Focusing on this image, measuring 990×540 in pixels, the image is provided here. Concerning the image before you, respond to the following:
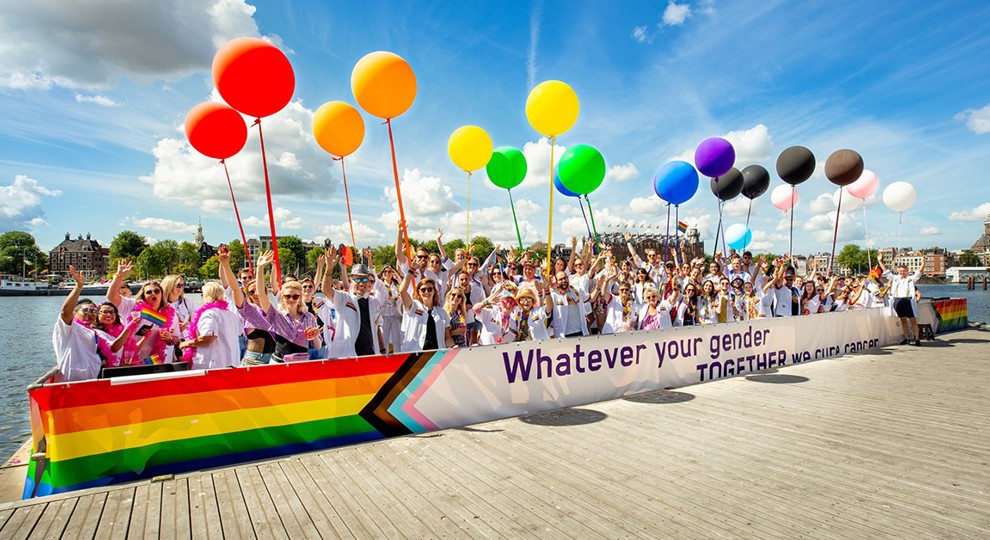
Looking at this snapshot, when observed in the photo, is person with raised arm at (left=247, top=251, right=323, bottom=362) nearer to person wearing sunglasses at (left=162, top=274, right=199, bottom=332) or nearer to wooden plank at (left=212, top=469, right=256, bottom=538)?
wooden plank at (left=212, top=469, right=256, bottom=538)

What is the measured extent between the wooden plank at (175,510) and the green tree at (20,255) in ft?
479

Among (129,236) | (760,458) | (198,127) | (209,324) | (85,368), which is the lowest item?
(760,458)

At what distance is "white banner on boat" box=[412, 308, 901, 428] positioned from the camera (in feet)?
17.8

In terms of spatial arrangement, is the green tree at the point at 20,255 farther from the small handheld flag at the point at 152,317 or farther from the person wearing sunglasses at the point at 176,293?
the small handheld flag at the point at 152,317

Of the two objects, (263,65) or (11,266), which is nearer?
(263,65)

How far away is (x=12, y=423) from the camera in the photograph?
1020cm

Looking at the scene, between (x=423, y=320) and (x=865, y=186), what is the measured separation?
1333 centimetres

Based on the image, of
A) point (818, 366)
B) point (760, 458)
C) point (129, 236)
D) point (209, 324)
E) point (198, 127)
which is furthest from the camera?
point (129, 236)

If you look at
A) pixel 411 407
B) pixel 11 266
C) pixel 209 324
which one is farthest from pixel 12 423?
pixel 11 266

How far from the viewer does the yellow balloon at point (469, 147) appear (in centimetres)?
1032

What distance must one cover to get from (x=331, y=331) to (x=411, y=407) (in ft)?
5.57

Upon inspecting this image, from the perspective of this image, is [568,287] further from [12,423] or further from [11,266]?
[11,266]

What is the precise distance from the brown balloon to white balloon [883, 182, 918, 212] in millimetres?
2683

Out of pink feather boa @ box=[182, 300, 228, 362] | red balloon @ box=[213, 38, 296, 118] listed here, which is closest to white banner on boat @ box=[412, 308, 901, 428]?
pink feather boa @ box=[182, 300, 228, 362]
